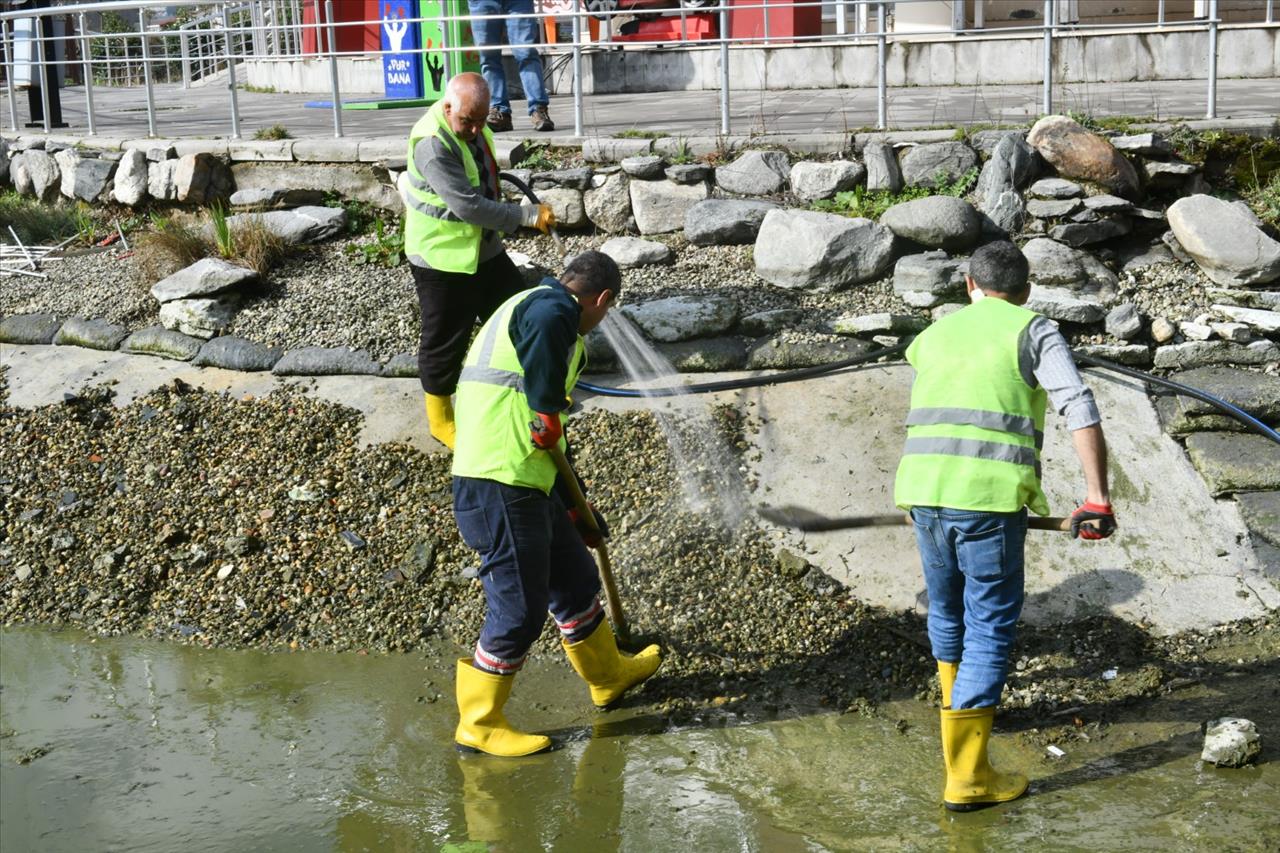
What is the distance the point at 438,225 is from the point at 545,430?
191cm

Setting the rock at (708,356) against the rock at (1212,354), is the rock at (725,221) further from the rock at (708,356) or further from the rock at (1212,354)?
the rock at (1212,354)

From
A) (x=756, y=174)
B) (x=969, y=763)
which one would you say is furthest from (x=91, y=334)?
(x=969, y=763)

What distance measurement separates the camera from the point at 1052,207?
7.40m

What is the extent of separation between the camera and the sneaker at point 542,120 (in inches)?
362

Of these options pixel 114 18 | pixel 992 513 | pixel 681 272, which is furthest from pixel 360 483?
pixel 114 18

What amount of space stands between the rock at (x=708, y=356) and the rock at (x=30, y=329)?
4118mm

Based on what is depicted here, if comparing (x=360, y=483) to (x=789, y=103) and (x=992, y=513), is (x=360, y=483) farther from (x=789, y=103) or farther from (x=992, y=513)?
(x=789, y=103)

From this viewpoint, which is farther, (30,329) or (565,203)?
(30,329)

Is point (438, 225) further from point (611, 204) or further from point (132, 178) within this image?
point (132, 178)

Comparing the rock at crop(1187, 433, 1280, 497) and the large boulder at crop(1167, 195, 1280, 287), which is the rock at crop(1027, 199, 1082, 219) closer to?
the large boulder at crop(1167, 195, 1280, 287)

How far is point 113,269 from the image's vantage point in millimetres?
9227

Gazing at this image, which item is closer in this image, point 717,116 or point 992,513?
point 992,513

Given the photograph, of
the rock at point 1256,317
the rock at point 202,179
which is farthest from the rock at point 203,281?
the rock at point 1256,317

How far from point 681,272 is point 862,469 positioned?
2140 mm
